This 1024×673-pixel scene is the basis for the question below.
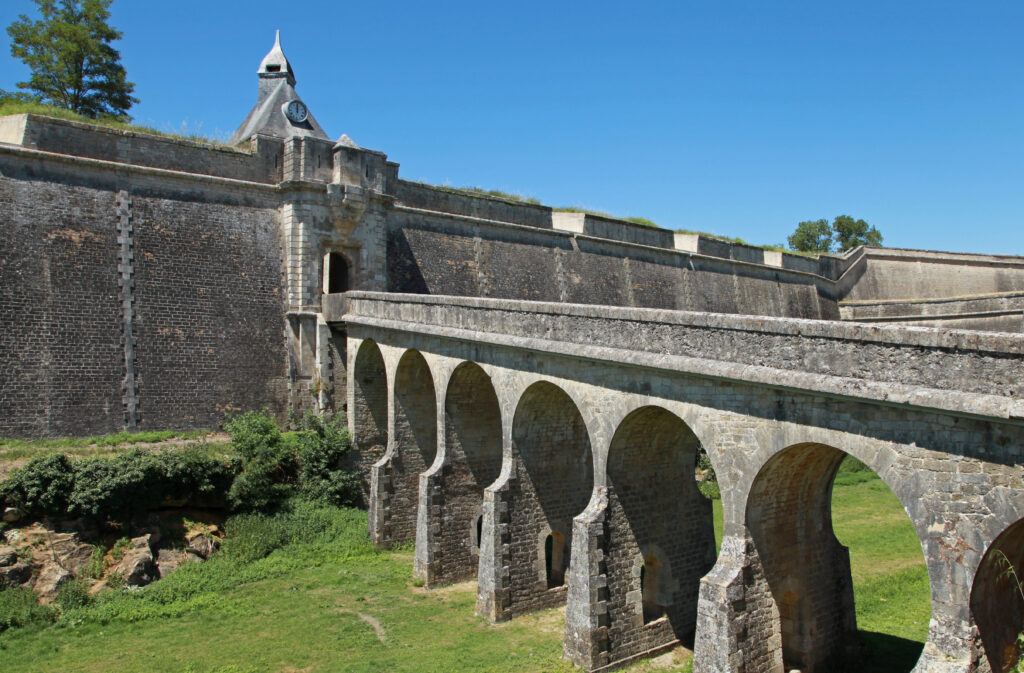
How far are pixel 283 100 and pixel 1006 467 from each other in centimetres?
2561

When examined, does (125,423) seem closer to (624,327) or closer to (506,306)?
(506,306)

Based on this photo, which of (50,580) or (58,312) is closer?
(50,580)

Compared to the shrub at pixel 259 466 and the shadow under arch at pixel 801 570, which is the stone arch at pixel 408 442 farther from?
the shadow under arch at pixel 801 570

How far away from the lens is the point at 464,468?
1514cm

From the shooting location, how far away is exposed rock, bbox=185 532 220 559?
14.1 meters

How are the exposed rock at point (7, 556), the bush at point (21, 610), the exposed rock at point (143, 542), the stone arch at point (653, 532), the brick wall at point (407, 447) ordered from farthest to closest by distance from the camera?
1. the brick wall at point (407, 447)
2. the exposed rock at point (143, 542)
3. the exposed rock at point (7, 556)
4. the bush at point (21, 610)
5. the stone arch at point (653, 532)

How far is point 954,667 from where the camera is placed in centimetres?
654

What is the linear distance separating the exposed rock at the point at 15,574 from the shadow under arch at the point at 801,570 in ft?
37.4

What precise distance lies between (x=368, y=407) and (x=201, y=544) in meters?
5.59

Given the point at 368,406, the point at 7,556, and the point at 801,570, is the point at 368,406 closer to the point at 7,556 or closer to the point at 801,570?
the point at 7,556

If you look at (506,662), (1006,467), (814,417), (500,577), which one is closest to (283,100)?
(500,577)

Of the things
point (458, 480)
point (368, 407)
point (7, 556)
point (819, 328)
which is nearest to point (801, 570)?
point (819, 328)

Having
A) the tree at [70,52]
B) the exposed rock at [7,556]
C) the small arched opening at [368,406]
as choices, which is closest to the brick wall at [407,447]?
the small arched opening at [368,406]

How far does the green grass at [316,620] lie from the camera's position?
10.8 m
